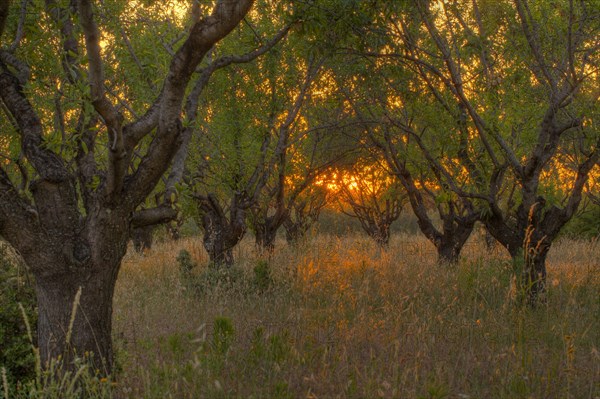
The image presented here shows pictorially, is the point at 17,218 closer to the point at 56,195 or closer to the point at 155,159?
the point at 56,195

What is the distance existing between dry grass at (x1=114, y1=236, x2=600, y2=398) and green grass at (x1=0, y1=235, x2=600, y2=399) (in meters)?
0.02

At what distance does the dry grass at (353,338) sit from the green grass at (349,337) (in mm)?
24

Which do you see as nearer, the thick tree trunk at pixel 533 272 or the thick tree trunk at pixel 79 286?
the thick tree trunk at pixel 79 286

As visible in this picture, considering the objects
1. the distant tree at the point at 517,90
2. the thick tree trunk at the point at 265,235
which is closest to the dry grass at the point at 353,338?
the distant tree at the point at 517,90

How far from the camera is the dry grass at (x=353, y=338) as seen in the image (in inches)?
Result: 208

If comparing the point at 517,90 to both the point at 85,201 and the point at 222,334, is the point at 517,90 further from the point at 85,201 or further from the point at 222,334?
the point at 85,201

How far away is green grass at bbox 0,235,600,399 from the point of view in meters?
5.29

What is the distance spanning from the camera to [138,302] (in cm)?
916

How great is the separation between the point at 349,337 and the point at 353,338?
5.8 inches

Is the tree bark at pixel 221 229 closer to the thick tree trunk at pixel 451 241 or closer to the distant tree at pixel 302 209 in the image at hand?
the thick tree trunk at pixel 451 241

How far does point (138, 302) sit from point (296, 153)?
6813 millimetres

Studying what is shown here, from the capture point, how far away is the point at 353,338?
271 inches

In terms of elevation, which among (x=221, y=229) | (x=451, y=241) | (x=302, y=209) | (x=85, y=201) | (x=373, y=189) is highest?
(x=373, y=189)

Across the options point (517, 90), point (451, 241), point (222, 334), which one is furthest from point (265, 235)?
point (222, 334)
